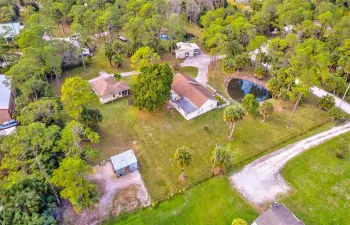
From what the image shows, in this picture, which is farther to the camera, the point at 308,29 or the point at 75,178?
the point at 308,29

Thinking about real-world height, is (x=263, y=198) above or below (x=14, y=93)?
below

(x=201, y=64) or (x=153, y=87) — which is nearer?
(x=153, y=87)

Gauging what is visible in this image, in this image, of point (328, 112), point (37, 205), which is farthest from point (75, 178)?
point (328, 112)

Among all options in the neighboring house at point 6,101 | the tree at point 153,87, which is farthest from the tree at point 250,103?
the neighboring house at point 6,101

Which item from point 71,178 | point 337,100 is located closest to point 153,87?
point 71,178

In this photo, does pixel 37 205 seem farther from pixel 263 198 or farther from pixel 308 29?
pixel 308 29

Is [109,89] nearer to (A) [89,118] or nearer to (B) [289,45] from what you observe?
(A) [89,118]

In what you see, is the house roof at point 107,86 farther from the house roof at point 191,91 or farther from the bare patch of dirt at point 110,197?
the bare patch of dirt at point 110,197
